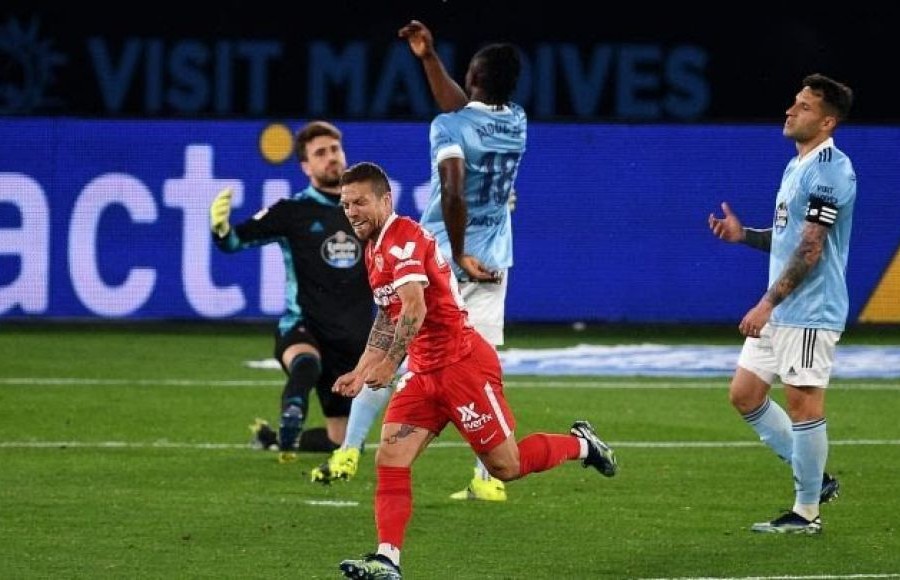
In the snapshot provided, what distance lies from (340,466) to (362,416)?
260 mm

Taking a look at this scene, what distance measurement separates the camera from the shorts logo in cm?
802

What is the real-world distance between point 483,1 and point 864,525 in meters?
16.2

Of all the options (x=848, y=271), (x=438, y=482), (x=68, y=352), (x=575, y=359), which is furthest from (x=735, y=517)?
(x=848, y=271)

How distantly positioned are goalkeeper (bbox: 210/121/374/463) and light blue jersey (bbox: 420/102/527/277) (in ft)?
5.35

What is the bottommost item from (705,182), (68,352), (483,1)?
(68,352)

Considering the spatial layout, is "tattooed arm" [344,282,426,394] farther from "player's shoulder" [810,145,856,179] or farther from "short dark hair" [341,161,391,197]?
"player's shoulder" [810,145,856,179]

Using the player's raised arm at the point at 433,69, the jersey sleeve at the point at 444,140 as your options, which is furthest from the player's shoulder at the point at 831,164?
the player's raised arm at the point at 433,69

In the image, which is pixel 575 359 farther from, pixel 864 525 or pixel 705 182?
pixel 864 525

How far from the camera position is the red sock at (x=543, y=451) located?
8375 mm

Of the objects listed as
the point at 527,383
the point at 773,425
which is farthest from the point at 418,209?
the point at 773,425

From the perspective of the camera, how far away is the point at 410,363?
8.14m

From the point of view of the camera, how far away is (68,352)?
1628cm

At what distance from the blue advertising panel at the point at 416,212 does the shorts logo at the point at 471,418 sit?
9.74 m

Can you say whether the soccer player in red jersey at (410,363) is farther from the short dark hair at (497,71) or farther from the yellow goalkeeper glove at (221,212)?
the yellow goalkeeper glove at (221,212)
